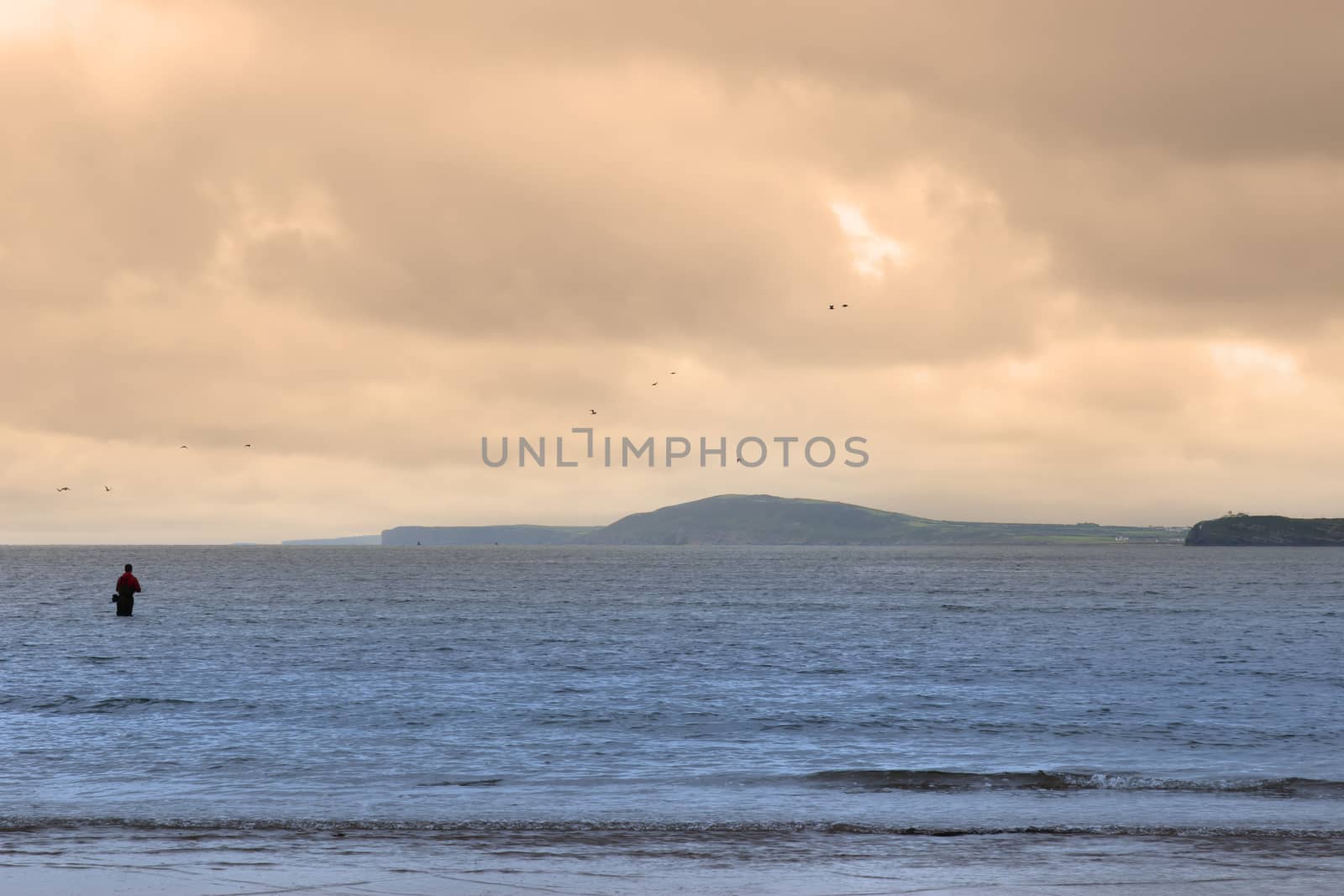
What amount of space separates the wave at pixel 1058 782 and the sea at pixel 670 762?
0.33 ft

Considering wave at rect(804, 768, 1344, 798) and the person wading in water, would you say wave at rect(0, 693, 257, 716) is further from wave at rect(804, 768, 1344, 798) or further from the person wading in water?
the person wading in water

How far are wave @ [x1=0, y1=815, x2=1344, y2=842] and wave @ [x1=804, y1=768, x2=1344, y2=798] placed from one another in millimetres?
4220

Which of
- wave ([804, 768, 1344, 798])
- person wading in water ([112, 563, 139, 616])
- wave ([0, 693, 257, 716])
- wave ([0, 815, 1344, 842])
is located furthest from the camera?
person wading in water ([112, 563, 139, 616])

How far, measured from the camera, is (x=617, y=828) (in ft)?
61.5

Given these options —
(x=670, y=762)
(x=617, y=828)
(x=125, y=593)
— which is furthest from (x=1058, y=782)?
(x=125, y=593)

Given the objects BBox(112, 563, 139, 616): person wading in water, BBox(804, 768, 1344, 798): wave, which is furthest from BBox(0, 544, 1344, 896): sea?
BBox(112, 563, 139, 616): person wading in water

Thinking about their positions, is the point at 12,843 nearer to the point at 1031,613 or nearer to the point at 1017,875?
the point at 1017,875

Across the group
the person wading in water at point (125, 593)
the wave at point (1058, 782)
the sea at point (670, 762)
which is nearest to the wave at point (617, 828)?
the sea at point (670, 762)

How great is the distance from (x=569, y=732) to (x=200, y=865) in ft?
51.7

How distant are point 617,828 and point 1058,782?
33.6 feet

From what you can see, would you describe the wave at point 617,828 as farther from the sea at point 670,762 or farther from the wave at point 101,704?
the wave at point 101,704

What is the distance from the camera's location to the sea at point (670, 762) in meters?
15.1

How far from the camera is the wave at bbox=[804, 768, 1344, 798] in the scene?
22906mm

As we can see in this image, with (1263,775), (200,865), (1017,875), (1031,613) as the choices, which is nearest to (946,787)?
(1263,775)
